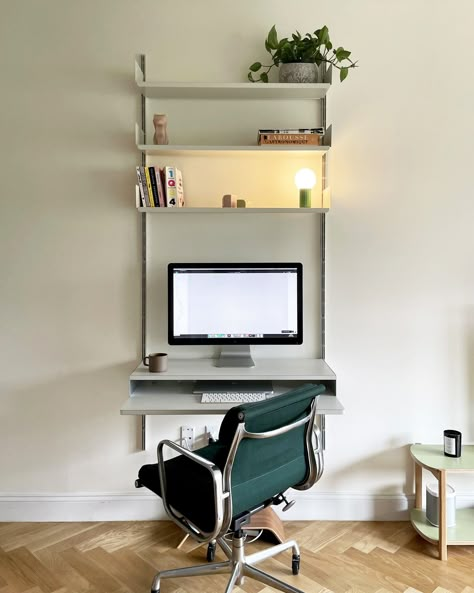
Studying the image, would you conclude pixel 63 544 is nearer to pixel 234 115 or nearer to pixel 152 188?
pixel 152 188

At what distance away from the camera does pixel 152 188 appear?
2258mm

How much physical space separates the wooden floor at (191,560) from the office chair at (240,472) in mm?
260

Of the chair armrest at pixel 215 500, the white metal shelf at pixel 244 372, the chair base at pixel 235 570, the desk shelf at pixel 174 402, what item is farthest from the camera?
the white metal shelf at pixel 244 372

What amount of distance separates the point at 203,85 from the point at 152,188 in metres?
0.54

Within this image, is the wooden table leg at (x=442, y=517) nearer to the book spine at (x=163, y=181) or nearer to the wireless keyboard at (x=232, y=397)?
the wireless keyboard at (x=232, y=397)

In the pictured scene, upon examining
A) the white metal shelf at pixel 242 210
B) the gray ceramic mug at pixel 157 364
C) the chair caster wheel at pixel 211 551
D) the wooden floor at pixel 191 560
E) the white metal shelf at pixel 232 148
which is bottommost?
the wooden floor at pixel 191 560

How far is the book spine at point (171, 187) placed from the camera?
2254 millimetres

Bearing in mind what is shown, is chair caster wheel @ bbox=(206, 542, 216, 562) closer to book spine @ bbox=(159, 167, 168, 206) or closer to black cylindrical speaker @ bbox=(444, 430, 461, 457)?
black cylindrical speaker @ bbox=(444, 430, 461, 457)

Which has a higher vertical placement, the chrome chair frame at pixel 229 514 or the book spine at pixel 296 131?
the book spine at pixel 296 131

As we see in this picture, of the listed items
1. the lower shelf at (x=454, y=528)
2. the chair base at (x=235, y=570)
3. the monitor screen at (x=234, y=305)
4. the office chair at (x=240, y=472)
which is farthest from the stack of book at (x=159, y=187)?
the lower shelf at (x=454, y=528)

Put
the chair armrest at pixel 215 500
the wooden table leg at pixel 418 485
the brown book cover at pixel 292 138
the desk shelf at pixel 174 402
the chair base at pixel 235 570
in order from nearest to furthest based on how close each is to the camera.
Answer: the chair armrest at pixel 215 500
the chair base at pixel 235 570
the desk shelf at pixel 174 402
the brown book cover at pixel 292 138
the wooden table leg at pixel 418 485

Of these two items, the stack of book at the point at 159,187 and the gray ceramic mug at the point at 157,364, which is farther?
the stack of book at the point at 159,187

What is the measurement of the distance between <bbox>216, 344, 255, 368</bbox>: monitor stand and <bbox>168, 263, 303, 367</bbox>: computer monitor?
0.02 metres

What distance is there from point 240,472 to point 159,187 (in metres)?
1.36
